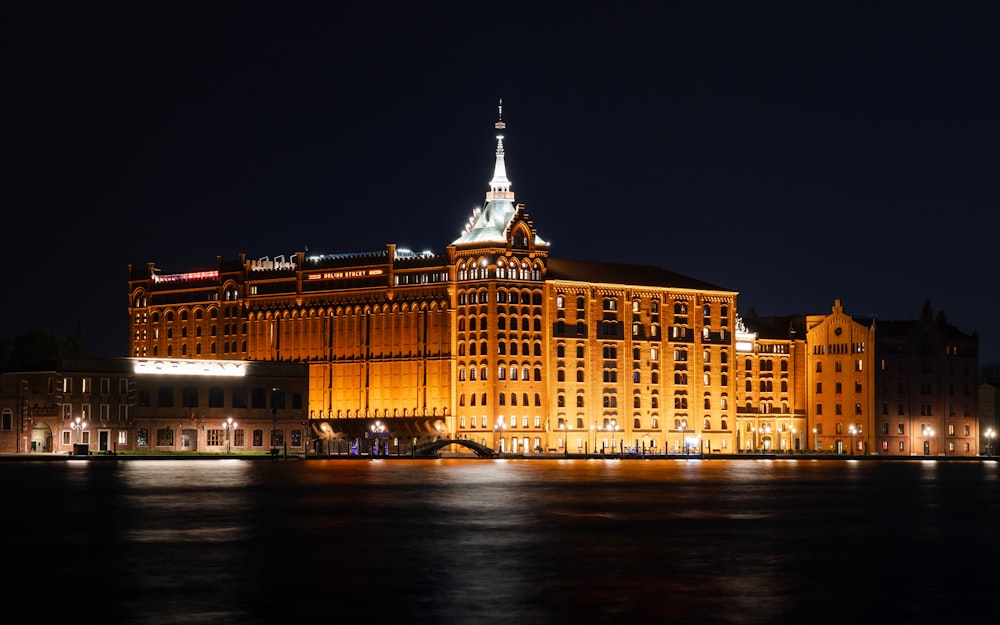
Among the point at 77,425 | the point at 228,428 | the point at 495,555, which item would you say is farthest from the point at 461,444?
the point at 495,555

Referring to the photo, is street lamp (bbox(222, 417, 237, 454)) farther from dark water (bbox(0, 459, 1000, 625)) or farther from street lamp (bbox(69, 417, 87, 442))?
dark water (bbox(0, 459, 1000, 625))

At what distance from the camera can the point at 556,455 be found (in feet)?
632

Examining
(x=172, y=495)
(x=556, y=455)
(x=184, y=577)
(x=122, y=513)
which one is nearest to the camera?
(x=184, y=577)

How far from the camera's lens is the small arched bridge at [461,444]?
18925cm

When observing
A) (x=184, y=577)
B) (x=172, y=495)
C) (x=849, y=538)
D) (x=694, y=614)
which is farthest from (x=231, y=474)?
(x=694, y=614)

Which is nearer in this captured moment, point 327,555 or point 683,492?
point 327,555

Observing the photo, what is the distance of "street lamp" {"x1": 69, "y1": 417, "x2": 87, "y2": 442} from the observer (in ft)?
572

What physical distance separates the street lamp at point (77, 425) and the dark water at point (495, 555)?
77.4 metres

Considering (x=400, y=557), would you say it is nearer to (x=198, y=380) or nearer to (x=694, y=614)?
(x=694, y=614)

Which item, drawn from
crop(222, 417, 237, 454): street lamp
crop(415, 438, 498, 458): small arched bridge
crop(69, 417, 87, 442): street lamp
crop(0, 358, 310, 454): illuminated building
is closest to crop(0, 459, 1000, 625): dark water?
crop(0, 358, 310, 454): illuminated building

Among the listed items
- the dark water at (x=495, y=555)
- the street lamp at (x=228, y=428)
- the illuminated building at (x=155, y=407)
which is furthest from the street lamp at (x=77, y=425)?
the dark water at (x=495, y=555)

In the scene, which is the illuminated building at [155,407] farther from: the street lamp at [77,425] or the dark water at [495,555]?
the dark water at [495,555]

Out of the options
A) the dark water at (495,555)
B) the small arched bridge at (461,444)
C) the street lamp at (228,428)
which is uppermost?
the street lamp at (228,428)

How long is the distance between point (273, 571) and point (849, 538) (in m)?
23.0
